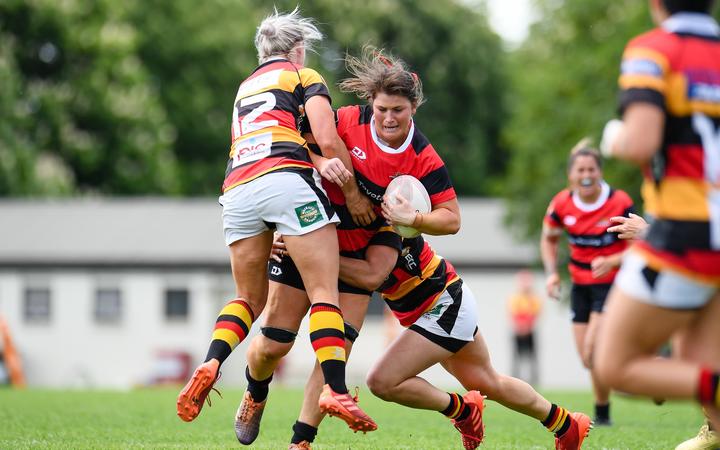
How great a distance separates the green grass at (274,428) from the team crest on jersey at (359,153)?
195cm

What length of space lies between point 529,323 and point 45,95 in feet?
61.3

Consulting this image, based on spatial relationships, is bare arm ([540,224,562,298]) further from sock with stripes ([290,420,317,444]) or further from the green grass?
sock with stripes ([290,420,317,444])

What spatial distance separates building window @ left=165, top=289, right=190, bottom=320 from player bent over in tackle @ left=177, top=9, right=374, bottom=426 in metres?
30.0

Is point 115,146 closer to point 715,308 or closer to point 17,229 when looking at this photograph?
point 17,229

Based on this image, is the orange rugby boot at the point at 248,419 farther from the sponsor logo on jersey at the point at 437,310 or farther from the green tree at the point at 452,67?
the green tree at the point at 452,67

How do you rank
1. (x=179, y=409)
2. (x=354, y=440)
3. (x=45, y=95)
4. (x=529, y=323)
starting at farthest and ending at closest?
(x=45, y=95) → (x=529, y=323) → (x=354, y=440) → (x=179, y=409)

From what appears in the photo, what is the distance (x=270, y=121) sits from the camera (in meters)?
6.19

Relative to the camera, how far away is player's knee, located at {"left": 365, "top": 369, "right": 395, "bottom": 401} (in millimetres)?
6492

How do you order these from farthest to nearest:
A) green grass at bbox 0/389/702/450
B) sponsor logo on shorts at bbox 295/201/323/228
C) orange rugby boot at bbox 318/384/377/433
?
green grass at bbox 0/389/702/450
sponsor logo on shorts at bbox 295/201/323/228
orange rugby boot at bbox 318/384/377/433

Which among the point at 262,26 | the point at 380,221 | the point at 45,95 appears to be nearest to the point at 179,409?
the point at 380,221

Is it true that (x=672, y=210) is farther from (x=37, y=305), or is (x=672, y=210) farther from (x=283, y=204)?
(x=37, y=305)

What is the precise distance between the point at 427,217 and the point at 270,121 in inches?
40.6

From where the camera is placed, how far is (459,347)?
6.61 meters

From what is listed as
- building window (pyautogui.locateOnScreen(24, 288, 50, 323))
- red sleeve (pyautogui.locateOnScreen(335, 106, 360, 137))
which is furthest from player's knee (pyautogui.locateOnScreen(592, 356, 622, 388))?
building window (pyautogui.locateOnScreen(24, 288, 50, 323))
